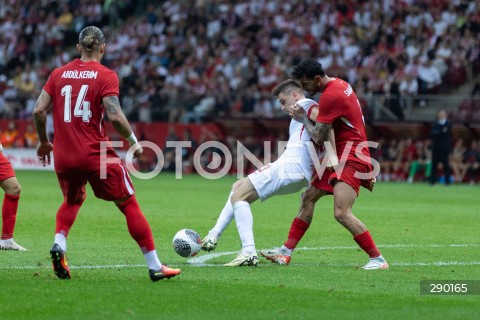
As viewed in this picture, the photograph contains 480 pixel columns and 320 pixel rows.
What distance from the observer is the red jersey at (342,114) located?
34.9ft

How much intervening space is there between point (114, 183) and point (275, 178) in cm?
239

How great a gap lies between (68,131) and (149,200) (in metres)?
12.3

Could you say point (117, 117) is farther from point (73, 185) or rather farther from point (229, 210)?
point (229, 210)

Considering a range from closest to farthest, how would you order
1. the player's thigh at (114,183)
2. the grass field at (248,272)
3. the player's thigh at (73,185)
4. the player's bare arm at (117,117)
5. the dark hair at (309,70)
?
the grass field at (248,272)
the player's bare arm at (117,117)
the player's thigh at (114,183)
the player's thigh at (73,185)
the dark hair at (309,70)

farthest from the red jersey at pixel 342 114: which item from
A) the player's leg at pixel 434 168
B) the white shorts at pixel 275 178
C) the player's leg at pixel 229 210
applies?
the player's leg at pixel 434 168

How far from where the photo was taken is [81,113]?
9602 mm

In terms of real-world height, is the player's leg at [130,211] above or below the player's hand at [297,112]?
below

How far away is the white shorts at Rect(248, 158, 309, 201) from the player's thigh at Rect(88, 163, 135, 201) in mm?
2096

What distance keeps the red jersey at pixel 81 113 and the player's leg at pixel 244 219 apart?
198 centimetres

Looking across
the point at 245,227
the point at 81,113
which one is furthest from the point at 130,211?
the point at 245,227

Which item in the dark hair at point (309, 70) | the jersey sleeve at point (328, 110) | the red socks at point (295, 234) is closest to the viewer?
the jersey sleeve at point (328, 110)

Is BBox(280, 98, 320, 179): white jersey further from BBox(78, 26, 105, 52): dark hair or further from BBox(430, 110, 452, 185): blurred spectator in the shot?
BBox(430, 110, 452, 185): blurred spectator

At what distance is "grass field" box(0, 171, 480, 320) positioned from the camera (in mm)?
8070

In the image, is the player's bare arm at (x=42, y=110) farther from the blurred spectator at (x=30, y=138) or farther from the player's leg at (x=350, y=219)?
the blurred spectator at (x=30, y=138)
